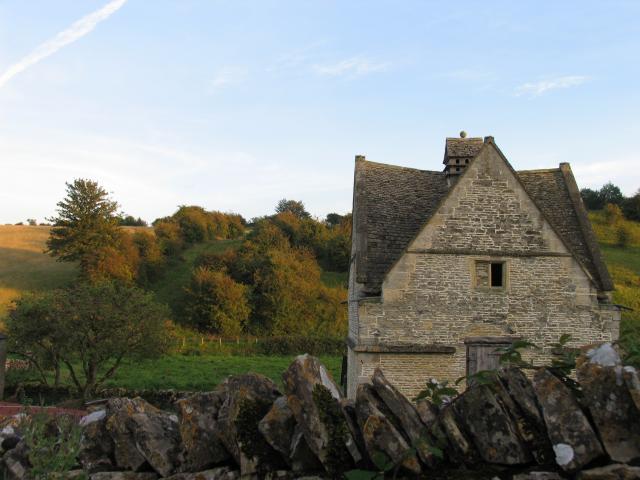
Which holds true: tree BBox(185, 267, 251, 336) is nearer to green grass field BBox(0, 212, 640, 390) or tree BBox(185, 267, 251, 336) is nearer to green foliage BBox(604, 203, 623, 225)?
green grass field BBox(0, 212, 640, 390)

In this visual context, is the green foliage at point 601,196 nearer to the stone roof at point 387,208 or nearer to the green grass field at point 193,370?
the green grass field at point 193,370

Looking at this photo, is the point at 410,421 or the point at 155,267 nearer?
the point at 410,421

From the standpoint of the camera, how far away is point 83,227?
60531 mm

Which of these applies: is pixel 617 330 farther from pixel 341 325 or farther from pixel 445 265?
pixel 341 325

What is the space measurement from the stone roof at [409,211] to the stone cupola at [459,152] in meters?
0.74

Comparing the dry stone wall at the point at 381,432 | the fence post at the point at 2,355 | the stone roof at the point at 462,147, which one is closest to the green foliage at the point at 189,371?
the fence post at the point at 2,355

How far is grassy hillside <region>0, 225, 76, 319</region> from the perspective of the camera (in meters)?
64.1

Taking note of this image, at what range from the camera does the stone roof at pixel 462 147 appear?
66.4 ft

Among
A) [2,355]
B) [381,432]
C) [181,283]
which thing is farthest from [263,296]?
[381,432]

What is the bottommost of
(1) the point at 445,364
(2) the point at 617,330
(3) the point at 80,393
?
(3) the point at 80,393

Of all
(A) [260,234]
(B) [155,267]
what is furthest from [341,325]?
(B) [155,267]

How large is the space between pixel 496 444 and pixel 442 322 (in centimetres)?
1172

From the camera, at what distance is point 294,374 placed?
5.64m

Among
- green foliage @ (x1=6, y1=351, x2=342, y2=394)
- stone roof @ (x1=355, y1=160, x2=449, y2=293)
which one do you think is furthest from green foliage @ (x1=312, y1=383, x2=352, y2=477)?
green foliage @ (x1=6, y1=351, x2=342, y2=394)
